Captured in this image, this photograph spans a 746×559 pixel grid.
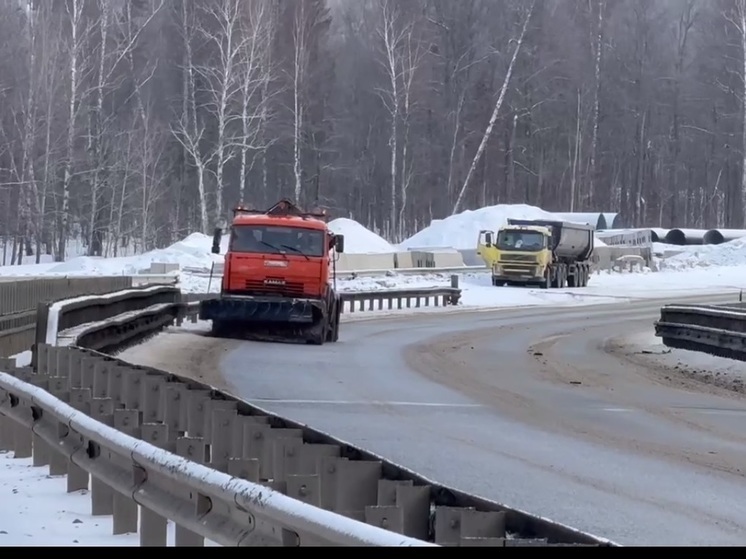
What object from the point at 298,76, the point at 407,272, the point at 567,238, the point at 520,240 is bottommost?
the point at 407,272

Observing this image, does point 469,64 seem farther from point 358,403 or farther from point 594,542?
point 594,542

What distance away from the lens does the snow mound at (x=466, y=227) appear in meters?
64.0

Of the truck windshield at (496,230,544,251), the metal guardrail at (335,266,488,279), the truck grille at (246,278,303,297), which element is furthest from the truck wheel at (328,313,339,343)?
the truck windshield at (496,230,544,251)

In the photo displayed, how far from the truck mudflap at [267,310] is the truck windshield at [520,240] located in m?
26.9

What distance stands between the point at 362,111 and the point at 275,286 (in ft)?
199

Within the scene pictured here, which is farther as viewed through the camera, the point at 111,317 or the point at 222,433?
the point at 111,317

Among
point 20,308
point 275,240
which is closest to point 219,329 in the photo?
point 275,240

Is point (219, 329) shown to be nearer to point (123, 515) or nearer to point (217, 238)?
point (217, 238)

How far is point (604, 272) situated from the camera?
209 feet

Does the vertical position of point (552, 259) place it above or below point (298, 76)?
below

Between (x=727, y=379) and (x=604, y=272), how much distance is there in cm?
4415

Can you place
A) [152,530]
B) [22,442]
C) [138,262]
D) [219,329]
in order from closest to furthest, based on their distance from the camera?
1. [152,530]
2. [22,442]
3. [219,329]
4. [138,262]

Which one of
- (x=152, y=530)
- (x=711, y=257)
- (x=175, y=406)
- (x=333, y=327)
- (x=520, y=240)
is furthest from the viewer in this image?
(x=711, y=257)

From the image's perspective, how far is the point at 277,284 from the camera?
24.8 m
